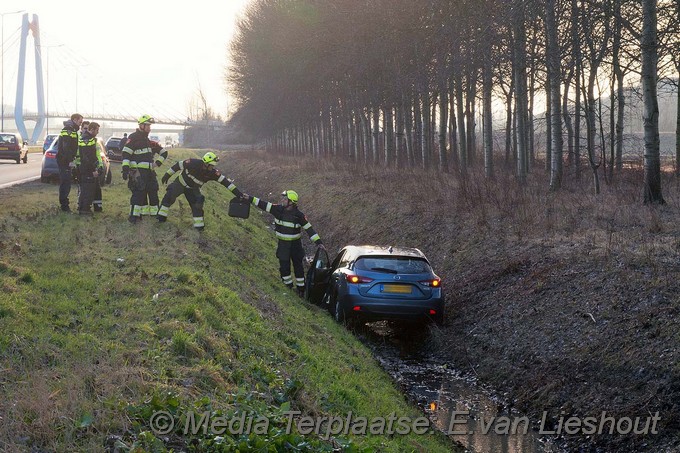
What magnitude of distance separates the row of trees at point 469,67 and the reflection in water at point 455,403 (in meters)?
7.36

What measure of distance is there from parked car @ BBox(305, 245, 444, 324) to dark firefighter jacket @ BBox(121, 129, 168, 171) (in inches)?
213

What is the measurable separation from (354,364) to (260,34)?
44.7m

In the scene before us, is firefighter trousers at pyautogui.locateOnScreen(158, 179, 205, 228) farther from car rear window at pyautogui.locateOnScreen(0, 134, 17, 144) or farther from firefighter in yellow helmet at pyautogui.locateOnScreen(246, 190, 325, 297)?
car rear window at pyautogui.locateOnScreen(0, 134, 17, 144)

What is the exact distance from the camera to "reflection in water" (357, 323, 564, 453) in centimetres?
798

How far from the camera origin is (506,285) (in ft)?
41.8

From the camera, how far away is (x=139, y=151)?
1541 centimetres

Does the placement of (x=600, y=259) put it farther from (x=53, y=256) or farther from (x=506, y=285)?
(x=53, y=256)

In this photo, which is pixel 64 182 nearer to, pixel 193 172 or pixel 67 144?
pixel 67 144

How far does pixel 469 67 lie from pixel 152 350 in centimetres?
2043

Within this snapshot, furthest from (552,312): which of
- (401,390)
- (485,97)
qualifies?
(485,97)

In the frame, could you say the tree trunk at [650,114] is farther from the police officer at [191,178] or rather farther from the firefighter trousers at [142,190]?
the firefighter trousers at [142,190]

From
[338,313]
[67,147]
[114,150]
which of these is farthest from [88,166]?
[114,150]

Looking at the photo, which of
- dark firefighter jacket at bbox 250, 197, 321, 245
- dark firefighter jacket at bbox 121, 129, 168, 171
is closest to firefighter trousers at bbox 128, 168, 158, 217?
dark firefighter jacket at bbox 121, 129, 168, 171

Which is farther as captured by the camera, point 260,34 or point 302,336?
point 260,34
